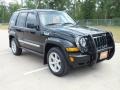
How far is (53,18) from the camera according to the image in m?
6.35

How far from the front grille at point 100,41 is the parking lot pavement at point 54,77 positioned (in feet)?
2.67

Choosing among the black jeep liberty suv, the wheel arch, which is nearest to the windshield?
the black jeep liberty suv

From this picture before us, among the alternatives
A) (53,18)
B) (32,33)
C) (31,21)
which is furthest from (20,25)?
(53,18)

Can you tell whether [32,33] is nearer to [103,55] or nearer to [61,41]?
[61,41]

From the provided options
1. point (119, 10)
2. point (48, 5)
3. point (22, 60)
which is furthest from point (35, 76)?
point (48, 5)

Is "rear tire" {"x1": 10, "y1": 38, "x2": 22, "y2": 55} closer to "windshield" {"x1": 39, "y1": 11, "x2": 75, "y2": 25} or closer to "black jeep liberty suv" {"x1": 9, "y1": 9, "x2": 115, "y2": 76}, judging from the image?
"black jeep liberty suv" {"x1": 9, "y1": 9, "x2": 115, "y2": 76}

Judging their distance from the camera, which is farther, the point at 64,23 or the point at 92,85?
the point at 64,23

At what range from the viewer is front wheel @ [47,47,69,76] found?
16.8 feet

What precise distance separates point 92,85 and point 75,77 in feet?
2.19

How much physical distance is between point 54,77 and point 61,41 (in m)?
1.04

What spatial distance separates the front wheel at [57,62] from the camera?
16.8 feet

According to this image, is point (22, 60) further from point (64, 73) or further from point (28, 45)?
point (64, 73)

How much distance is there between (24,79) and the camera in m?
5.22

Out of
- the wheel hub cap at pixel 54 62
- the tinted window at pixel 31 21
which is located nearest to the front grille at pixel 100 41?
the wheel hub cap at pixel 54 62
